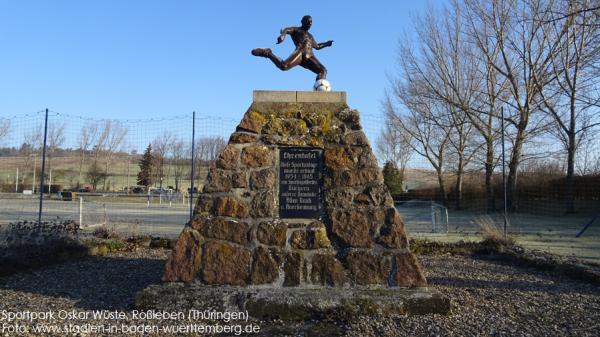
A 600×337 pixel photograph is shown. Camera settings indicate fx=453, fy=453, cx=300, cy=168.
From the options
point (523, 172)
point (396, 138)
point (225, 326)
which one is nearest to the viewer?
point (225, 326)

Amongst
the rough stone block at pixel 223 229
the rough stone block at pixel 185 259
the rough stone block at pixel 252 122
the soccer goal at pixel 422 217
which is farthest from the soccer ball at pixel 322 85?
the soccer goal at pixel 422 217

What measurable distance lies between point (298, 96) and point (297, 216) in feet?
4.36

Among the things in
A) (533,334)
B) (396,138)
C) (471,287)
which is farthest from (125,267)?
(396,138)

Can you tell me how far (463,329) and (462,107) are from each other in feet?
68.3

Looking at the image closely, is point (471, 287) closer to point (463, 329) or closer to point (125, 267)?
point (463, 329)

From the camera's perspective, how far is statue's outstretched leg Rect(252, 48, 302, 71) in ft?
17.5

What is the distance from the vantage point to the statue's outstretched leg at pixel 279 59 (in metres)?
5.33

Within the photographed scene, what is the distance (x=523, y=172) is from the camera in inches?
838

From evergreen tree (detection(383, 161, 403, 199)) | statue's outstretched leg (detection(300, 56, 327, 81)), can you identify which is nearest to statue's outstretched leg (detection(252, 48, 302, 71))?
statue's outstretched leg (detection(300, 56, 327, 81))

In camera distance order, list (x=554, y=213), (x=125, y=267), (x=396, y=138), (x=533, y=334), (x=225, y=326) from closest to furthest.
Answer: (x=533, y=334)
(x=225, y=326)
(x=125, y=267)
(x=554, y=213)
(x=396, y=138)

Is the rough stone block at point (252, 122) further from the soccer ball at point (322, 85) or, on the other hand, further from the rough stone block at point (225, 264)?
the rough stone block at point (225, 264)

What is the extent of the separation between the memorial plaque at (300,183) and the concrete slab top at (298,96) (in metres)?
0.58

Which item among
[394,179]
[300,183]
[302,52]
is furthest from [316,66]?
[394,179]

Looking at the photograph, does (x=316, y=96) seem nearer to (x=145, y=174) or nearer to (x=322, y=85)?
(x=322, y=85)
